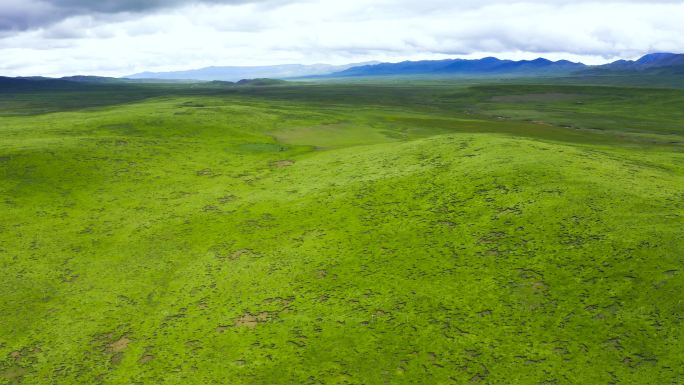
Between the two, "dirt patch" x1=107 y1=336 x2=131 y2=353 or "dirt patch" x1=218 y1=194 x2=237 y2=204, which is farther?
"dirt patch" x1=218 y1=194 x2=237 y2=204

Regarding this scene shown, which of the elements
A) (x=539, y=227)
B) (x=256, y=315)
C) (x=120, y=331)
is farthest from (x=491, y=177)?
(x=120, y=331)

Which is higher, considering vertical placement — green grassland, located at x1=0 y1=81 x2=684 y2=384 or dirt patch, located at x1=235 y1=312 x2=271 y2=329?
green grassland, located at x1=0 y1=81 x2=684 y2=384

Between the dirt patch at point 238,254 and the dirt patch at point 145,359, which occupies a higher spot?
the dirt patch at point 238,254

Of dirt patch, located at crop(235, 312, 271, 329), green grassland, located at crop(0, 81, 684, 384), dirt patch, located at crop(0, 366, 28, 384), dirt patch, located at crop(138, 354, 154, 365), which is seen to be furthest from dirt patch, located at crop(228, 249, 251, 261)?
dirt patch, located at crop(0, 366, 28, 384)

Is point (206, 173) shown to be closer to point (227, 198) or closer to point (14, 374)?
point (227, 198)

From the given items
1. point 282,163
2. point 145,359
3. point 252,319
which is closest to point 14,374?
point 145,359

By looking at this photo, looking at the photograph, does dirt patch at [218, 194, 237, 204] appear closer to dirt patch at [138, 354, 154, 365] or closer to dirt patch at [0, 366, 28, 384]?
dirt patch at [138, 354, 154, 365]

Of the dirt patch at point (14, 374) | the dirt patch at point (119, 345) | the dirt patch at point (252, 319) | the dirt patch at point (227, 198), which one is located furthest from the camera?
the dirt patch at point (227, 198)

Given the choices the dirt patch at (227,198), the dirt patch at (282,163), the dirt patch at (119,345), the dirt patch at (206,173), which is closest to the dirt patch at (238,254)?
the dirt patch at (119,345)

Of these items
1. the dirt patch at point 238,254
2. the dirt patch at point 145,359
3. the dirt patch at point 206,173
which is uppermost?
the dirt patch at point 206,173

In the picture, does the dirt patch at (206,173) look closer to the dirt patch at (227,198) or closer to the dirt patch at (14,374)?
the dirt patch at (227,198)
